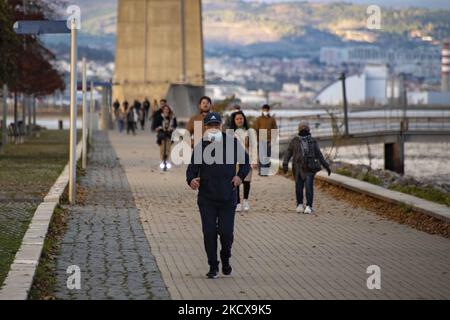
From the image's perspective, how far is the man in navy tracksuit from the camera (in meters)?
14.9

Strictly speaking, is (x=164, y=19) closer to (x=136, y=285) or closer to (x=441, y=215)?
(x=441, y=215)

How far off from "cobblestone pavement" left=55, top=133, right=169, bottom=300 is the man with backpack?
2696mm

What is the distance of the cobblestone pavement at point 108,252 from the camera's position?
45.2ft

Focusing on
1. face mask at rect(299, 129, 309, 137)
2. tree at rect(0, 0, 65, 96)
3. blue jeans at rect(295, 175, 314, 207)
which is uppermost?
tree at rect(0, 0, 65, 96)

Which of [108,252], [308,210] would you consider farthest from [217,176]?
[308,210]

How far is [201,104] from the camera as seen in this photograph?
23047mm

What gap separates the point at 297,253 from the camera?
1722 centimetres

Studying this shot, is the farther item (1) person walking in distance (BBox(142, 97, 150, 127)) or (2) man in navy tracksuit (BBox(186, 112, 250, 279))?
(1) person walking in distance (BBox(142, 97, 150, 127))

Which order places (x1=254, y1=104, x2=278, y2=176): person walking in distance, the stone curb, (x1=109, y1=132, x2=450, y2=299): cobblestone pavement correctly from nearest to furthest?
the stone curb
(x1=109, y1=132, x2=450, y2=299): cobblestone pavement
(x1=254, y1=104, x2=278, y2=176): person walking in distance

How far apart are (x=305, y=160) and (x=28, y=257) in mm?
8573

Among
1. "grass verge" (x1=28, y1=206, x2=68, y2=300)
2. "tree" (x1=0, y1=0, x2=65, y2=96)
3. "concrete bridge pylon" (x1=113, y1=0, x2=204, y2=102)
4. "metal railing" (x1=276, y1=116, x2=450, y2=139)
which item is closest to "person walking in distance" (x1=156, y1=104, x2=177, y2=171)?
"tree" (x1=0, y1=0, x2=65, y2=96)

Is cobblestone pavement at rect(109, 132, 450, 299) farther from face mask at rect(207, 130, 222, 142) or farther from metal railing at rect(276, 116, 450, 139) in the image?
metal railing at rect(276, 116, 450, 139)

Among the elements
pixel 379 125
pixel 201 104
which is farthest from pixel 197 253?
pixel 379 125

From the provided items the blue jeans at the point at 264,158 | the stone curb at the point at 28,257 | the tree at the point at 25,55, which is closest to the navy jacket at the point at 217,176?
the stone curb at the point at 28,257
